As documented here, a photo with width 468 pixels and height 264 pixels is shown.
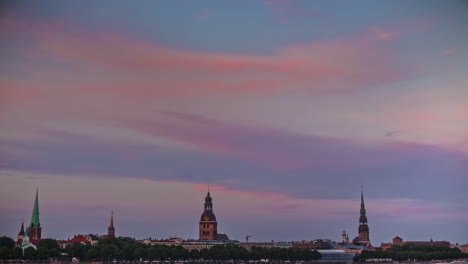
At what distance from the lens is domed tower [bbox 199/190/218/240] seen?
122 m

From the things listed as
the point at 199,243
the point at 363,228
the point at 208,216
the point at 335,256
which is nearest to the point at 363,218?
the point at 363,228

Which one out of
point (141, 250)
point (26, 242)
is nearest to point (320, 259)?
point (141, 250)

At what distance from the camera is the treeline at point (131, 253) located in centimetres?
7803

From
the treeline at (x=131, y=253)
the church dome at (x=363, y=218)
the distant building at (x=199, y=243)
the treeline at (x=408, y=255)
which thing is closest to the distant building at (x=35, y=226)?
the treeline at (x=131, y=253)

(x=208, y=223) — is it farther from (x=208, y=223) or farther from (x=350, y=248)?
(x=350, y=248)

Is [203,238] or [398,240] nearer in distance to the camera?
[203,238]

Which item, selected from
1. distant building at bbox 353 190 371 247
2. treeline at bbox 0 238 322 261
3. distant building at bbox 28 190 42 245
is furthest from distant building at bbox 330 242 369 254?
distant building at bbox 28 190 42 245

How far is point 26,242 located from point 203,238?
3774cm

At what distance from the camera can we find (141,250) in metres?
86.5

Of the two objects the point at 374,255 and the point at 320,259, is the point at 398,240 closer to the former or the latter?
the point at 374,255

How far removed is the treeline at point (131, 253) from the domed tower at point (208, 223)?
19.0 m

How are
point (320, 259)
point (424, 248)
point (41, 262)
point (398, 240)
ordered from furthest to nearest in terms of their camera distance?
point (398, 240) → point (424, 248) → point (320, 259) → point (41, 262)

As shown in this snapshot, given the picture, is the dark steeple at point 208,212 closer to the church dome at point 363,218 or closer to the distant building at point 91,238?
the distant building at point 91,238

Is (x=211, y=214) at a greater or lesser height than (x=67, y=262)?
greater
